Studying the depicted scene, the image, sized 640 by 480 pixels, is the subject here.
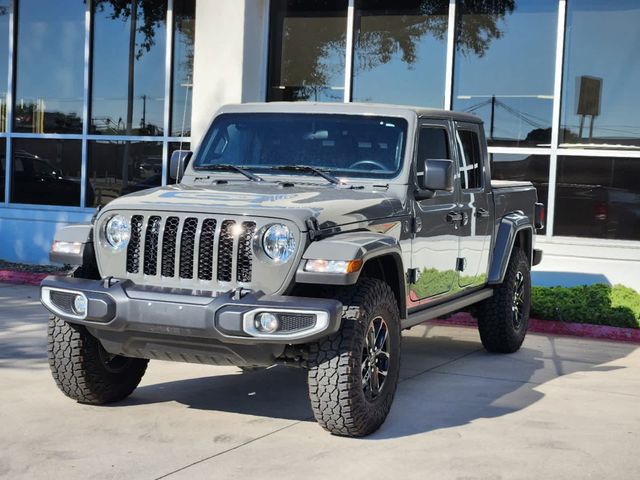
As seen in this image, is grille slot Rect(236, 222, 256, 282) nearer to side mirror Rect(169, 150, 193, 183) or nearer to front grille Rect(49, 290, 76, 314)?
front grille Rect(49, 290, 76, 314)

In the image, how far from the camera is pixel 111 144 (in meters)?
14.3

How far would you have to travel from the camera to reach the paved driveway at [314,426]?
542cm

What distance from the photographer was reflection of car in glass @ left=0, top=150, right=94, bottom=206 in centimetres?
1460

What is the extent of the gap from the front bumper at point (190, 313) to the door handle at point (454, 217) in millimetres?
2198

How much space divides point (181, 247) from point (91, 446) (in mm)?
1202

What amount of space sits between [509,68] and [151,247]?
7317 millimetres

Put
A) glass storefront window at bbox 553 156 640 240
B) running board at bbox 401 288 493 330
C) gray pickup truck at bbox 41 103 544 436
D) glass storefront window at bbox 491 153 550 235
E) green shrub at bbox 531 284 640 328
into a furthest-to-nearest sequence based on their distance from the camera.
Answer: glass storefront window at bbox 491 153 550 235 < glass storefront window at bbox 553 156 640 240 < green shrub at bbox 531 284 640 328 < running board at bbox 401 288 493 330 < gray pickup truck at bbox 41 103 544 436

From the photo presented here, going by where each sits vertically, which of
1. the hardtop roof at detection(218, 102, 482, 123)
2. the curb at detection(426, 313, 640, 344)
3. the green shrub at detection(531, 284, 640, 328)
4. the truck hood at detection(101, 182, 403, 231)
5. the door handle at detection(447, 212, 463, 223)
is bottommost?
the curb at detection(426, 313, 640, 344)

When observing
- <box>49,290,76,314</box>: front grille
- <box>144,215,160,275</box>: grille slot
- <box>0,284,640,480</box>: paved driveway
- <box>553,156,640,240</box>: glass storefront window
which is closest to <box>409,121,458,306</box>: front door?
<box>0,284,640,480</box>: paved driveway

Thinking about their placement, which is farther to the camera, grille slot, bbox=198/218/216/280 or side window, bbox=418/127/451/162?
side window, bbox=418/127/451/162

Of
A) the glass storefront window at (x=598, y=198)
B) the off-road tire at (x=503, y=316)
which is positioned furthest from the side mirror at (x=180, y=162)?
the glass storefront window at (x=598, y=198)

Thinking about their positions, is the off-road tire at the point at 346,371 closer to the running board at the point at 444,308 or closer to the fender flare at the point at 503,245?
the running board at the point at 444,308

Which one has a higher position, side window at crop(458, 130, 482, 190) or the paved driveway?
Answer: side window at crop(458, 130, 482, 190)

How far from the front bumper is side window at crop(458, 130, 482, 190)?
2837 millimetres
